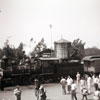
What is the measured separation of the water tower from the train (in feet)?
24.0

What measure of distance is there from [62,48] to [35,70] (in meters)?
10.1

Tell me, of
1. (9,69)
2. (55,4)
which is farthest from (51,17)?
(9,69)

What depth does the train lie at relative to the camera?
13941mm

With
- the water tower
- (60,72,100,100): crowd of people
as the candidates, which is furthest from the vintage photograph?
the water tower

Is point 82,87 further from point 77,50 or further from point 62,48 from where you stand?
point 77,50

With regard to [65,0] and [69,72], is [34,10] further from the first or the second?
[69,72]

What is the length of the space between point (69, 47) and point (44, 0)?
583 inches

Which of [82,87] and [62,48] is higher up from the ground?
[62,48]

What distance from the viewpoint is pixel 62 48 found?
24453mm

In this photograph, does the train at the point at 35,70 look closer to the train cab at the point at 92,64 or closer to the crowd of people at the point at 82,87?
the train cab at the point at 92,64

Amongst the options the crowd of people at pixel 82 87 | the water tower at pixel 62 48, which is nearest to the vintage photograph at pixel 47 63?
the crowd of people at pixel 82 87

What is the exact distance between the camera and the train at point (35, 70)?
13.9 meters

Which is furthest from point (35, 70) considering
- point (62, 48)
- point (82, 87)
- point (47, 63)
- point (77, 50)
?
point (77, 50)

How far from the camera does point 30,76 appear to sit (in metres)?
14.6
